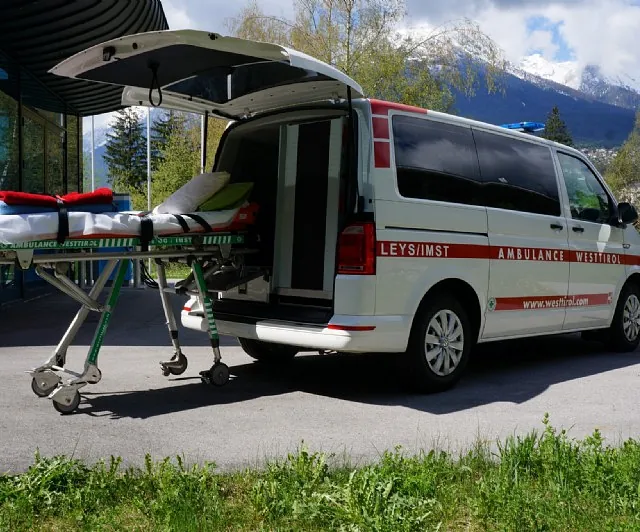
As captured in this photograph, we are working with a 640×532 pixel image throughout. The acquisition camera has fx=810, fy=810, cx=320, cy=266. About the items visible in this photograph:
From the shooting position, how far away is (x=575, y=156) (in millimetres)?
8070

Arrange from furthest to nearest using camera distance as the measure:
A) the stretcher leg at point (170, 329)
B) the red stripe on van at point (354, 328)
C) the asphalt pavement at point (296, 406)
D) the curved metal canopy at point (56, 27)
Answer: the curved metal canopy at point (56, 27) < the stretcher leg at point (170, 329) < the red stripe on van at point (354, 328) < the asphalt pavement at point (296, 406)

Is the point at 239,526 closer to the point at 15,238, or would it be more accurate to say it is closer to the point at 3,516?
the point at 3,516

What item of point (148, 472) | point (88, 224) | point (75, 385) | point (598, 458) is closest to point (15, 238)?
point (88, 224)

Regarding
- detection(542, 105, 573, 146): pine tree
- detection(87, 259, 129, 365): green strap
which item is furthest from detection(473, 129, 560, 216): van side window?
detection(542, 105, 573, 146): pine tree

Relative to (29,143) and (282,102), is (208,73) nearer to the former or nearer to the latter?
(282,102)

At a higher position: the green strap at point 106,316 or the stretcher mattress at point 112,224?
the stretcher mattress at point 112,224

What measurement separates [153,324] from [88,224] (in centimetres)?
589

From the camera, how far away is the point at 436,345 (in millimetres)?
6164

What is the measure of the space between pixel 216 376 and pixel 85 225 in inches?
65.5

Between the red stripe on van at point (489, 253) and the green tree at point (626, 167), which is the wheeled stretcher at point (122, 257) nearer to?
the red stripe on van at point (489, 253)

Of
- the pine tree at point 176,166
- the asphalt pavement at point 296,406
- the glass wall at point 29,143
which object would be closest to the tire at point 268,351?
the asphalt pavement at point 296,406

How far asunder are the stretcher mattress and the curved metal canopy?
586 cm

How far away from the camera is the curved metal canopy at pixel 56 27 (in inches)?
430

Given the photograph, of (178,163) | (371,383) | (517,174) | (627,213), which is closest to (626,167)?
(178,163)
